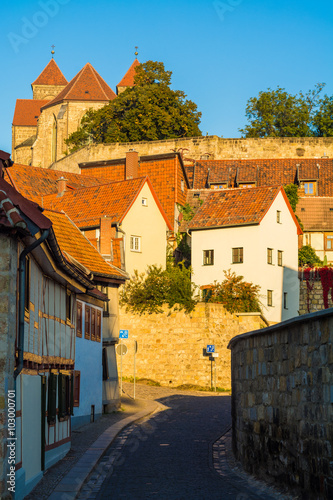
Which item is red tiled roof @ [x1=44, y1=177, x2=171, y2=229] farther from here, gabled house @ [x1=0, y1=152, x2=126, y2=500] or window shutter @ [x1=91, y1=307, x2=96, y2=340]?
gabled house @ [x1=0, y1=152, x2=126, y2=500]

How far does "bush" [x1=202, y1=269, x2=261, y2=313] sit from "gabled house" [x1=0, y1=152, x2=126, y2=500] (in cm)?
2466

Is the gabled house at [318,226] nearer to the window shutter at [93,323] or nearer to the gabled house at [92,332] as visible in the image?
the gabled house at [92,332]

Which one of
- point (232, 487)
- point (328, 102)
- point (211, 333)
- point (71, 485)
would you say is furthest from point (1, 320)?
point (328, 102)

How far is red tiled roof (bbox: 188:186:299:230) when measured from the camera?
167 feet

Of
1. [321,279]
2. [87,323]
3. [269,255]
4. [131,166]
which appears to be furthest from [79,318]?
[131,166]

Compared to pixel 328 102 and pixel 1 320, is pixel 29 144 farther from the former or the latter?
pixel 1 320

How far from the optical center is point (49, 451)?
15.8 metres

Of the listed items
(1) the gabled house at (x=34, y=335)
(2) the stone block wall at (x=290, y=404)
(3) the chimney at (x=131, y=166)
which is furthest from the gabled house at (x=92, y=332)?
(3) the chimney at (x=131, y=166)

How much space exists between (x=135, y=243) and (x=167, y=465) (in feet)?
113

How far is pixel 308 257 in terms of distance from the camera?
191ft

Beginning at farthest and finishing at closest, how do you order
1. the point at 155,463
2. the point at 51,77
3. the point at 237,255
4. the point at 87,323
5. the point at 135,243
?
1. the point at 51,77
2. the point at 237,255
3. the point at 135,243
4. the point at 87,323
5. the point at 155,463

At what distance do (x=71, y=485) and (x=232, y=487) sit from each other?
7.95ft

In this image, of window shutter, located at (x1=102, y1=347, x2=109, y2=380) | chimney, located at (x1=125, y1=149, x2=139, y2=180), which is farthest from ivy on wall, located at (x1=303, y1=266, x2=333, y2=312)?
window shutter, located at (x1=102, y1=347, x2=109, y2=380)

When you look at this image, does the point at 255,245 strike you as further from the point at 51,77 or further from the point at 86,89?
the point at 51,77
